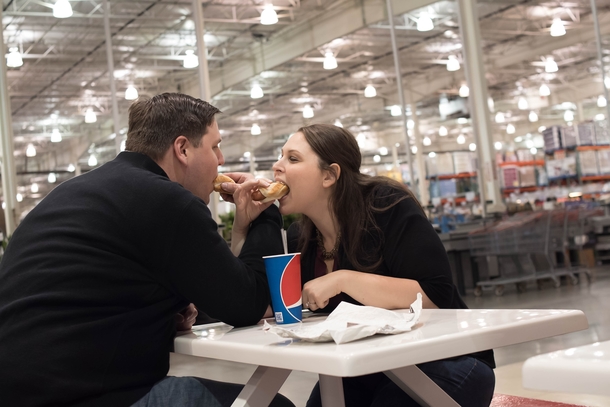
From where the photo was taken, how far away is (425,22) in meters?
11.6

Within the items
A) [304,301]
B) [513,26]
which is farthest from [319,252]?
[513,26]

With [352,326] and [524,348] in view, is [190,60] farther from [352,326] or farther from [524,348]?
[352,326]

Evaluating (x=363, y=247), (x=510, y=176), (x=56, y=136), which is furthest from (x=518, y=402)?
(x=56, y=136)

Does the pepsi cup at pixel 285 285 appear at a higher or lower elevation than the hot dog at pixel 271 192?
lower

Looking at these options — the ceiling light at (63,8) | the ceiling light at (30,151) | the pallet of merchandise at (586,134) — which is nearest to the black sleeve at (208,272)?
the ceiling light at (63,8)

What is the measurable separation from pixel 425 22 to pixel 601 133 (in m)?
3.28

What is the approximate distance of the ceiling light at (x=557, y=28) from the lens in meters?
12.8

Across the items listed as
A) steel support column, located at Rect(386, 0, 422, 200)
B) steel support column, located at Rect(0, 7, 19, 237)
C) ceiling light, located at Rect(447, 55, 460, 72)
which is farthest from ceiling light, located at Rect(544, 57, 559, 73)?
steel support column, located at Rect(0, 7, 19, 237)

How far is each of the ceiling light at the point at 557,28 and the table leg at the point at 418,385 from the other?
12.5 metres

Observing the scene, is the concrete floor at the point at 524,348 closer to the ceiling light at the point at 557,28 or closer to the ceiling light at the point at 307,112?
the ceiling light at the point at 557,28

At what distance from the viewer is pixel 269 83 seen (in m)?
18.0

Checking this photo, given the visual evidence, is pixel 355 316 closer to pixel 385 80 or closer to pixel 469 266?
pixel 469 266

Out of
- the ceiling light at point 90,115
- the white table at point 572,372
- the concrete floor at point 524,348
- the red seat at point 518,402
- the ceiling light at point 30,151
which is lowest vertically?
the concrete floor at point 524,348

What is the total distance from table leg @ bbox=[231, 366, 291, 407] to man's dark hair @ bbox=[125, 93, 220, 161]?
26.3 inches
